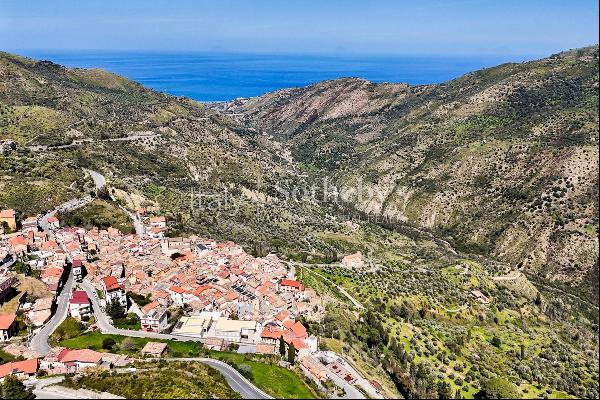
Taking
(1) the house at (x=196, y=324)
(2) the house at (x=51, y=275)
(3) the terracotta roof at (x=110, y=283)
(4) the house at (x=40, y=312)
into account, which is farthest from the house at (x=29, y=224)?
(1) the house at (x=196, y=324)

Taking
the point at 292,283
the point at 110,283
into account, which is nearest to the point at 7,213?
the point at 110,283

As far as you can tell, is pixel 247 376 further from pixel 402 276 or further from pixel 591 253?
pixel 591 253

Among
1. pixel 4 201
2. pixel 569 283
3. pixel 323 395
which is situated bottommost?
pixel 569 283

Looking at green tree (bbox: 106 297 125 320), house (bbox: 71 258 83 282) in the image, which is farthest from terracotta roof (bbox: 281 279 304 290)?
house (bbox: 71 258 83 282)

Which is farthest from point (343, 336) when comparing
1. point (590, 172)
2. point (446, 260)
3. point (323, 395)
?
point (590, 172)

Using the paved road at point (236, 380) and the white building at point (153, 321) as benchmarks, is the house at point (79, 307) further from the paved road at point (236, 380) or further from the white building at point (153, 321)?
the paved road at point (236, 380)

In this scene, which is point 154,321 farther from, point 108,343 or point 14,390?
point 14,390
